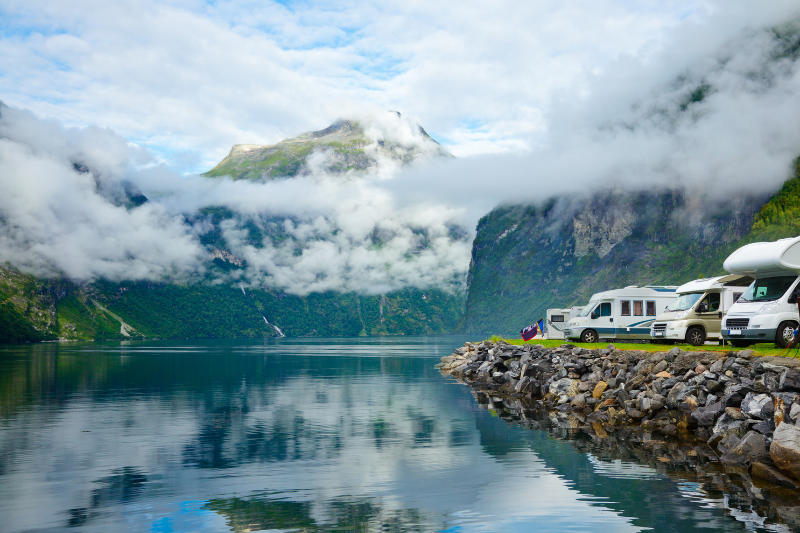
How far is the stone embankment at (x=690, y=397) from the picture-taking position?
58.4 ft

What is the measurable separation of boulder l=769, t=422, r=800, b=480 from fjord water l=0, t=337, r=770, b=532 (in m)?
2.45

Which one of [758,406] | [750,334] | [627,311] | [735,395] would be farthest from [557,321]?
[758,406]

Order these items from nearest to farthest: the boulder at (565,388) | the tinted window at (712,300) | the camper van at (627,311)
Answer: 1. the boulder at (565,388)
2. the tinted window at (712,300)
3. the camper van at (627,311)

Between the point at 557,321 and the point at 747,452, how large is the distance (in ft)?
173

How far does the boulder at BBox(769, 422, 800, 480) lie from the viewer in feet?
52.5

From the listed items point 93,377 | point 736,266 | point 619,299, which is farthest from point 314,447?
point 93,377

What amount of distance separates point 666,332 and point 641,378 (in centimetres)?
861

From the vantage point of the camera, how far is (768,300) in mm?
26609

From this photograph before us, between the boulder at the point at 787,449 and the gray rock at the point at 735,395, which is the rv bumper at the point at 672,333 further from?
the boulder at the point at 787,449

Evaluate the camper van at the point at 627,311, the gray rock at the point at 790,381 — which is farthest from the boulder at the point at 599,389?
the camper van at the point at 627,311

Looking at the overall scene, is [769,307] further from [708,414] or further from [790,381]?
[790,381]

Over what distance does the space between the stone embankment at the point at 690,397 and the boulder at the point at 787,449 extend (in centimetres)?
2

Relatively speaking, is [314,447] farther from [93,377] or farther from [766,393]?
[93,377]

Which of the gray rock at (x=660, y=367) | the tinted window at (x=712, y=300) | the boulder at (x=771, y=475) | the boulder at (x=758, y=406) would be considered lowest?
the boulder at (x=771, y=475)
